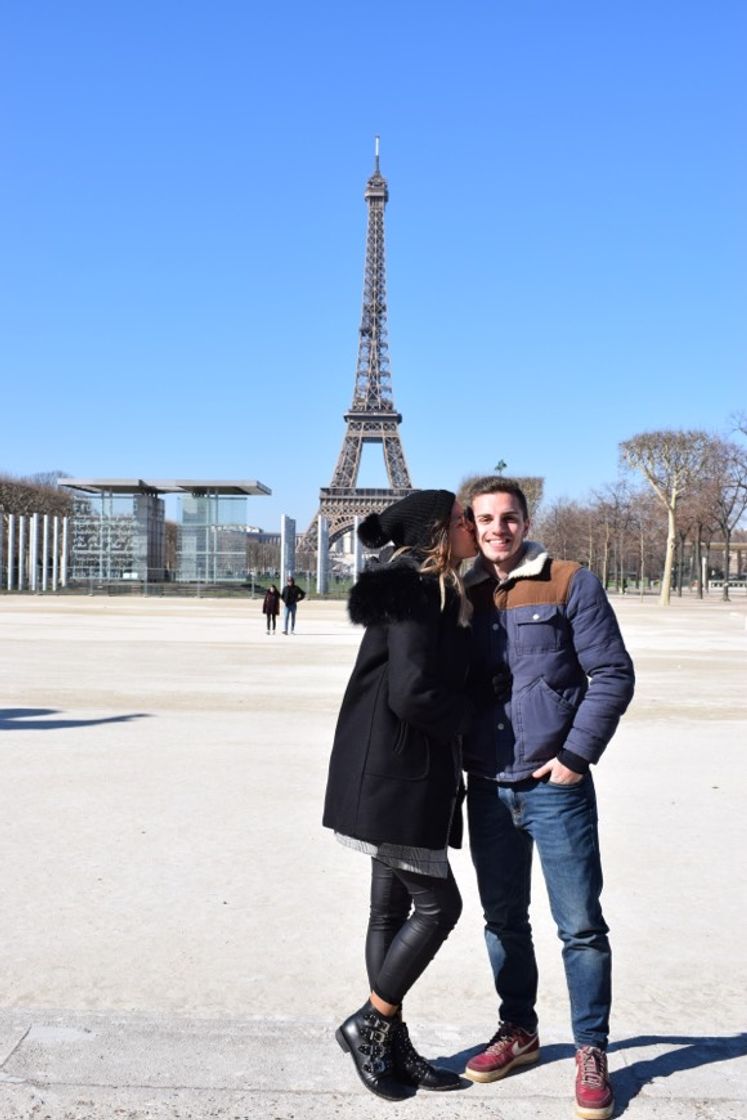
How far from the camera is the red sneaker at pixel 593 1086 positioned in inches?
108

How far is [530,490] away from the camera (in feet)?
216

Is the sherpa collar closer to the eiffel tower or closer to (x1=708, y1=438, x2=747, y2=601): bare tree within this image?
(x1=708, y1=438, x2=747, y2=601): bare tree

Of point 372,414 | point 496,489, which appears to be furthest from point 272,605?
point 372,414

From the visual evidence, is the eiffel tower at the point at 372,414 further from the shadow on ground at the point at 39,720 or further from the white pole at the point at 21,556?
the shadow on ground at the point at 39,720

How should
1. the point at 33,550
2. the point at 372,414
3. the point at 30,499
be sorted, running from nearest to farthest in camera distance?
the point at 33,550, the point at 30,499, the point at 372,414

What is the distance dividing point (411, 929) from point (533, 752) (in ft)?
1.93

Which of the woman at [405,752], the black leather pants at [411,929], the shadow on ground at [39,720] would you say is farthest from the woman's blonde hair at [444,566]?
the shadow on ground at [39,720]

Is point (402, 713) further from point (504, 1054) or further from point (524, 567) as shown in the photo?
point (504, 1054)

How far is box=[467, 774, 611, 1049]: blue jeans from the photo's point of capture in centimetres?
298

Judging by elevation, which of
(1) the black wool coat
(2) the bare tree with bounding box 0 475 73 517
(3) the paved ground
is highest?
(2) the bare tree with bounding box 0 475 73 517

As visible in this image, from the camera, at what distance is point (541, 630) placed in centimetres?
302

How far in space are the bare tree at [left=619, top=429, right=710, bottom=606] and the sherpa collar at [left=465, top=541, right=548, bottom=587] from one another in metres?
41.6

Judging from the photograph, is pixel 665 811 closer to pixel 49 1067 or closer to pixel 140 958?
pixel 140 958

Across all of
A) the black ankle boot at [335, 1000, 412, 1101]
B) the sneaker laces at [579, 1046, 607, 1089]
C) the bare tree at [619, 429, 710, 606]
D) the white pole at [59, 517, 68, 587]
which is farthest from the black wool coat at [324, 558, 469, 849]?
the white pole at [59, 517, 68, 587]
